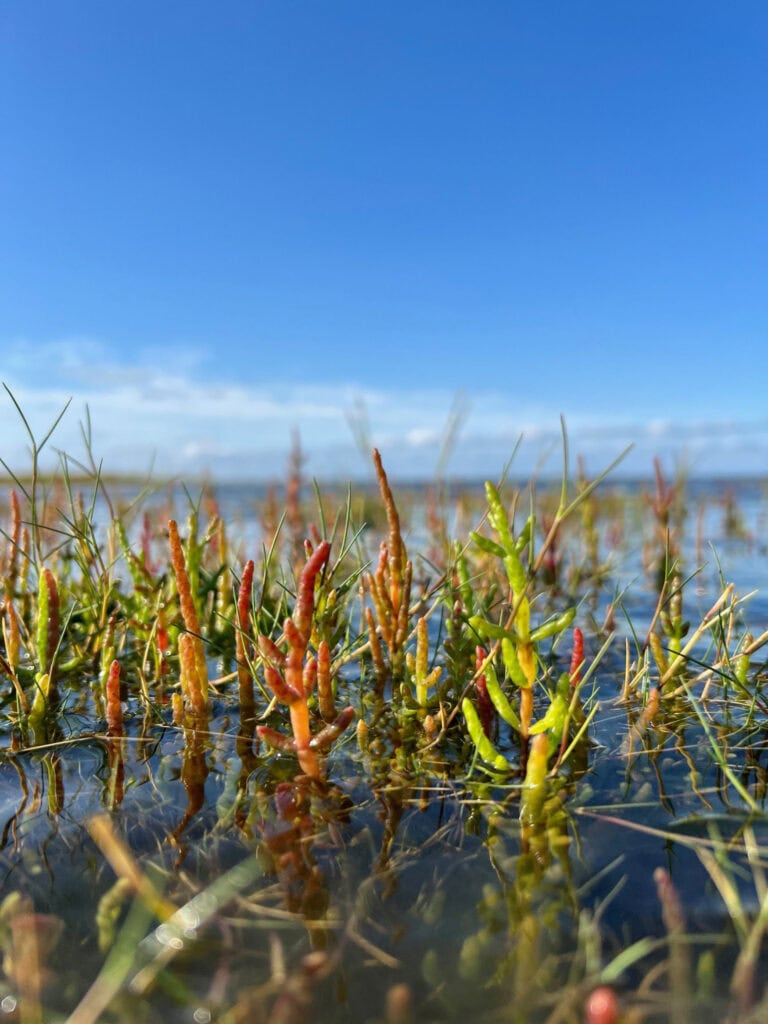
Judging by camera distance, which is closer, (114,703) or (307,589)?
(307,589)

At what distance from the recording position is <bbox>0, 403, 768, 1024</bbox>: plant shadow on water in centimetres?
106

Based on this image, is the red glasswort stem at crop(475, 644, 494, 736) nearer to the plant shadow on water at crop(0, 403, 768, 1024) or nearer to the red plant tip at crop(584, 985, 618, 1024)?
the plant shadow on water at crop(0, 403, 768, 1024)

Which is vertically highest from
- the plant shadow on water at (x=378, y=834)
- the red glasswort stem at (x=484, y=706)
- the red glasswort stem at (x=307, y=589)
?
the red glasswort stem at (x=307, y=589)

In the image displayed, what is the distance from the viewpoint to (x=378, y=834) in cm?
145

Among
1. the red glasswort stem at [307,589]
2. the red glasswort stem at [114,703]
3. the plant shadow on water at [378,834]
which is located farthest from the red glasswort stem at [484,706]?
the red glasswort stem at [114,703]

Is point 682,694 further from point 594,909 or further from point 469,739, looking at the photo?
point 594,909

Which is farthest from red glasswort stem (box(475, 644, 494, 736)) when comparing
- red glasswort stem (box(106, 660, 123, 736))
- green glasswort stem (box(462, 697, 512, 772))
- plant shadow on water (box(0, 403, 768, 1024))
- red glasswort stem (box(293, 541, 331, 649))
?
red glasswort stem (box(106, 660, 123, 736))

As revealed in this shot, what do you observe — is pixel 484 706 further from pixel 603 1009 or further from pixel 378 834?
pixel 603 1009

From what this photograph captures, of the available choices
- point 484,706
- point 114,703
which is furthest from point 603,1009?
point 114,703

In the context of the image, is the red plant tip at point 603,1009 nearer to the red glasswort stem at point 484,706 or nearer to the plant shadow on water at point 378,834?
the plant shadow on water at point 378,834

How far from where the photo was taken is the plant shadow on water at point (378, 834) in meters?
1.06

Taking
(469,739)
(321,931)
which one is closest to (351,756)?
(469,739)

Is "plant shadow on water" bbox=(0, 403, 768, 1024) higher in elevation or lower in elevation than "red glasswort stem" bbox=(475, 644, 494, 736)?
lower

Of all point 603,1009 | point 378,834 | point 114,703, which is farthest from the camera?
point 114,703
